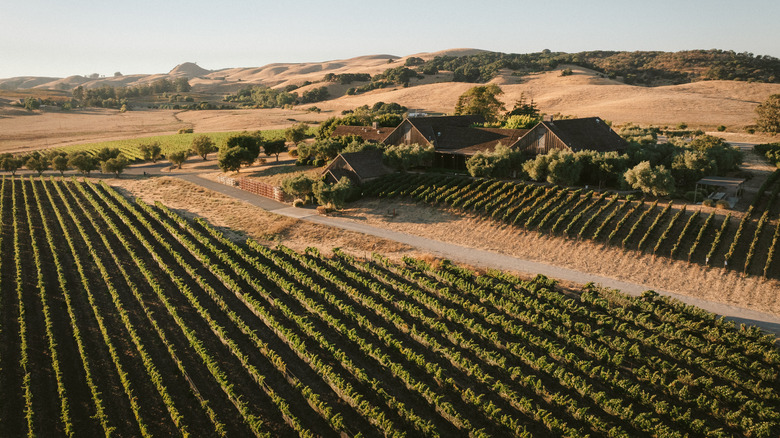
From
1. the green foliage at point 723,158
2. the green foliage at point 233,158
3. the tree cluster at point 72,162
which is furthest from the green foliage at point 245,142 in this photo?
the green foliage at point 723,158

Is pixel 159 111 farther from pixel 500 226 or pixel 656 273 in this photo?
pixel 656 273

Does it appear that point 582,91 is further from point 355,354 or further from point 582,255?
point 355,354

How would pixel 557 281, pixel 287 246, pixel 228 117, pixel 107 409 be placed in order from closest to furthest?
pixel 107 409
pixel 557 281
pixel 287 246
pixel 228 117

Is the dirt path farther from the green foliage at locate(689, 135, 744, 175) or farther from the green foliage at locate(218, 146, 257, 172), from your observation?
the green foliage at locate(689, 135, 744, 175)

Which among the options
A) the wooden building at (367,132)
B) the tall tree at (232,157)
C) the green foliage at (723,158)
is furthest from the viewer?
the wooden building at (367,132)

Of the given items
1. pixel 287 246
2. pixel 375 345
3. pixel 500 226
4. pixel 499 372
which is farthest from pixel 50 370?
pixel 500 226

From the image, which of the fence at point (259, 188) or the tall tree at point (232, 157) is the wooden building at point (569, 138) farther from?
the tall tree at point (232, 157)
